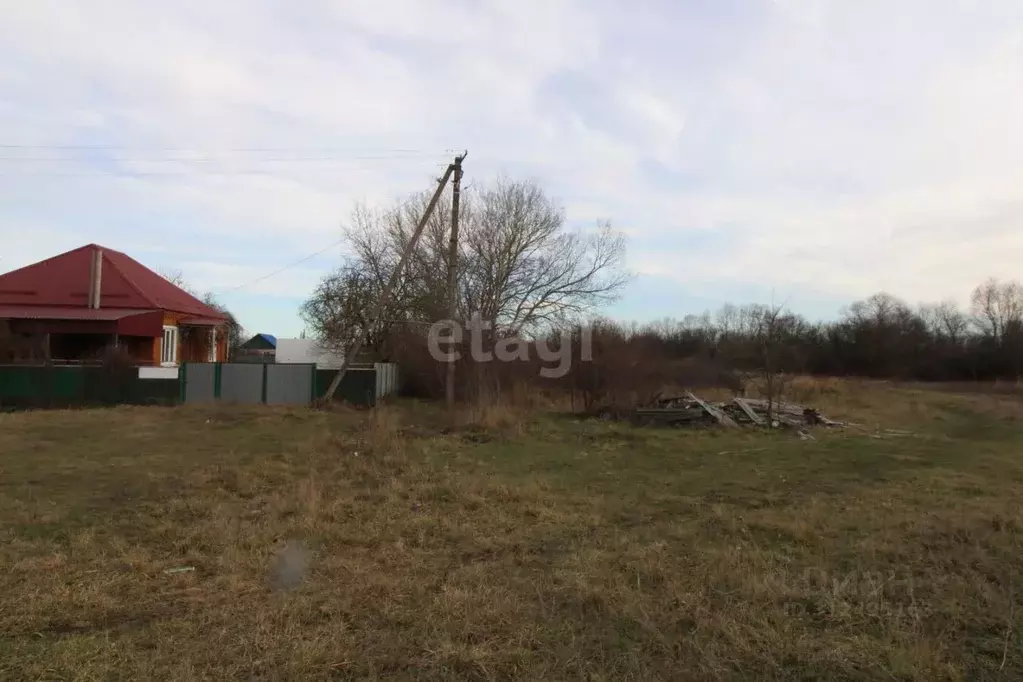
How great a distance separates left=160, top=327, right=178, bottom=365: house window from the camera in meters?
28.9

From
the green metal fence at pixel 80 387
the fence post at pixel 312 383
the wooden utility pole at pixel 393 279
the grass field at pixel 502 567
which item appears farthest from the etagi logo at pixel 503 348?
the grass field at pixel 502 567

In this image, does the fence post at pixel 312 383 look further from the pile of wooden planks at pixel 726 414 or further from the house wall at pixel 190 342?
the pile of wooden planks at pixel 726 414

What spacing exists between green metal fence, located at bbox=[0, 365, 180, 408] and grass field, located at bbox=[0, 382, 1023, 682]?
33.4 feet

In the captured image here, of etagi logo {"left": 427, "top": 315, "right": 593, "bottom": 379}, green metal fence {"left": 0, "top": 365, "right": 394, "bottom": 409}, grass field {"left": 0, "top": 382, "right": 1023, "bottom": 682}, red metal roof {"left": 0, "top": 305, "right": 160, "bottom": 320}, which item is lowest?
grass field {"left": 0, "top": 382, "right": 1023, "bottom": 682}

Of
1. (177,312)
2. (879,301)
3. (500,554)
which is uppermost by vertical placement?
(879,301)

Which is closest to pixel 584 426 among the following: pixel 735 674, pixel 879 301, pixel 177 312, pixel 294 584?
pixel 294 584

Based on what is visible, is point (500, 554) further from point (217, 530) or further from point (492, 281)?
point (492, 281)

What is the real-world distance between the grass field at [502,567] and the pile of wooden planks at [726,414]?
19.7ft

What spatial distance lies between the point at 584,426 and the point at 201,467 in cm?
980

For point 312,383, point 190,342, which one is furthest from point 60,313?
point 312,383

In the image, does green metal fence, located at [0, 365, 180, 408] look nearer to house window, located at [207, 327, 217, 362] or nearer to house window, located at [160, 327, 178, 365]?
house window, located at [160, 327, 178, 365]

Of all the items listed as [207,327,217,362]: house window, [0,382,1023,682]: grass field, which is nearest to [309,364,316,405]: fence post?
[0,382,1023,682]: grass field

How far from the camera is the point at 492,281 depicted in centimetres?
3078

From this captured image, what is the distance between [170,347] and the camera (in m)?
Answer: 29.9
